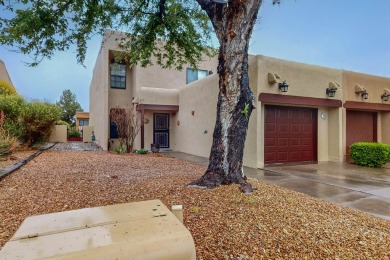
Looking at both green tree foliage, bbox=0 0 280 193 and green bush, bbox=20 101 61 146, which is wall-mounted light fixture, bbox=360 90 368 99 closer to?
green tree foliage, bbox=0 0 280 193

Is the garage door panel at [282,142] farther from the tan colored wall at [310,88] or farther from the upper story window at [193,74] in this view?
the upper story window at [193,74]

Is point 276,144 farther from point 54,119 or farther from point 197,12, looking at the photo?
point 54,119

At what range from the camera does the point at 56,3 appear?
6.08 metres

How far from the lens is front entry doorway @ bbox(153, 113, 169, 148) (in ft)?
48.8

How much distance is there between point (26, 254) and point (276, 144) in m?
9.33

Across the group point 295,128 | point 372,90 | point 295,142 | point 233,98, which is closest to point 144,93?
point 295,128

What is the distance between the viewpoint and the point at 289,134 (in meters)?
9.93

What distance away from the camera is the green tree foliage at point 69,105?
134 ft

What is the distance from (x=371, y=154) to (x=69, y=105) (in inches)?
1775

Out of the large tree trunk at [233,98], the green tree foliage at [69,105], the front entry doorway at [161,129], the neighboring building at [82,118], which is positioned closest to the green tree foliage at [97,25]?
the large tree trunk at [233,98]

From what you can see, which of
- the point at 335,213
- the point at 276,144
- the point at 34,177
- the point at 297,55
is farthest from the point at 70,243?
the point at 297,55

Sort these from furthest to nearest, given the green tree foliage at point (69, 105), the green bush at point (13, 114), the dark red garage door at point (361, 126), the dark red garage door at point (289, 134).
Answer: the green tree foliage at point (69, 105) → the dark red garage door at point (361, 126) → the green bush at point (13, 114) → the dark red garage door at point (289, 134)

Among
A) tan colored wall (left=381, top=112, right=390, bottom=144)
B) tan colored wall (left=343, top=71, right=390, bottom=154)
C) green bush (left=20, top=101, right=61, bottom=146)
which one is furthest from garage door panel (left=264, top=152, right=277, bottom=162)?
green bush (left=20, top=101, right=61, bottom=146)

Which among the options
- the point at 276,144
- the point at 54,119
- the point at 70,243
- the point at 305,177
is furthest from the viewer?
the point at 54,119
